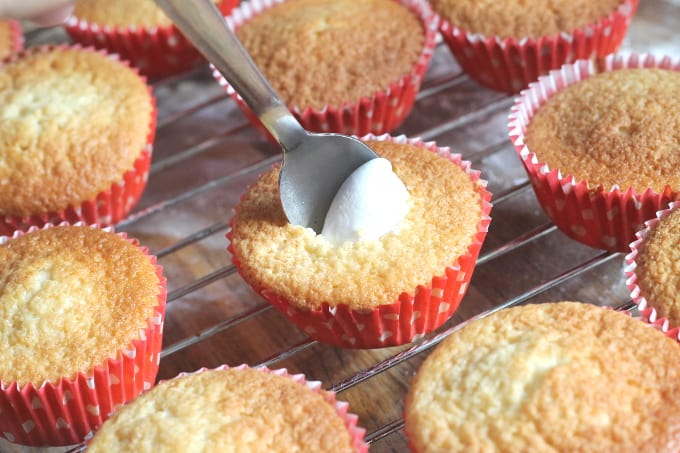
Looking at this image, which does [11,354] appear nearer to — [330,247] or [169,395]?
[169,395]

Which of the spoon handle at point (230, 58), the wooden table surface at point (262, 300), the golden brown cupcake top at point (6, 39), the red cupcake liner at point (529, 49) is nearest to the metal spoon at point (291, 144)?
the spoon handle at point (230, 58)

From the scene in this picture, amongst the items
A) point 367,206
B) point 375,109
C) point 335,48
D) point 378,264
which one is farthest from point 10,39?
point 378,264

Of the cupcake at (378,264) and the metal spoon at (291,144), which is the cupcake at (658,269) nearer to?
the cupcake at (378,264)

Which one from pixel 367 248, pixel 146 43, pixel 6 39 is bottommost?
pixel 367 248

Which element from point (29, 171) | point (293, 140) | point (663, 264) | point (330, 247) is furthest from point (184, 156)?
point (663, 264)

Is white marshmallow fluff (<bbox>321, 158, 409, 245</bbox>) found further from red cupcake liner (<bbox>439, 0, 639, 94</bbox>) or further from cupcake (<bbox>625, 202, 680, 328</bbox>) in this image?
red cupcake liner (<bbox>439, 0, 639, 94</bbox>)

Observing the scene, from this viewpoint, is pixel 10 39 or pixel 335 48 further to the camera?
pixel 10 39

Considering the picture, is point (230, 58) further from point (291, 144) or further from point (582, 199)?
point (582, 199)
